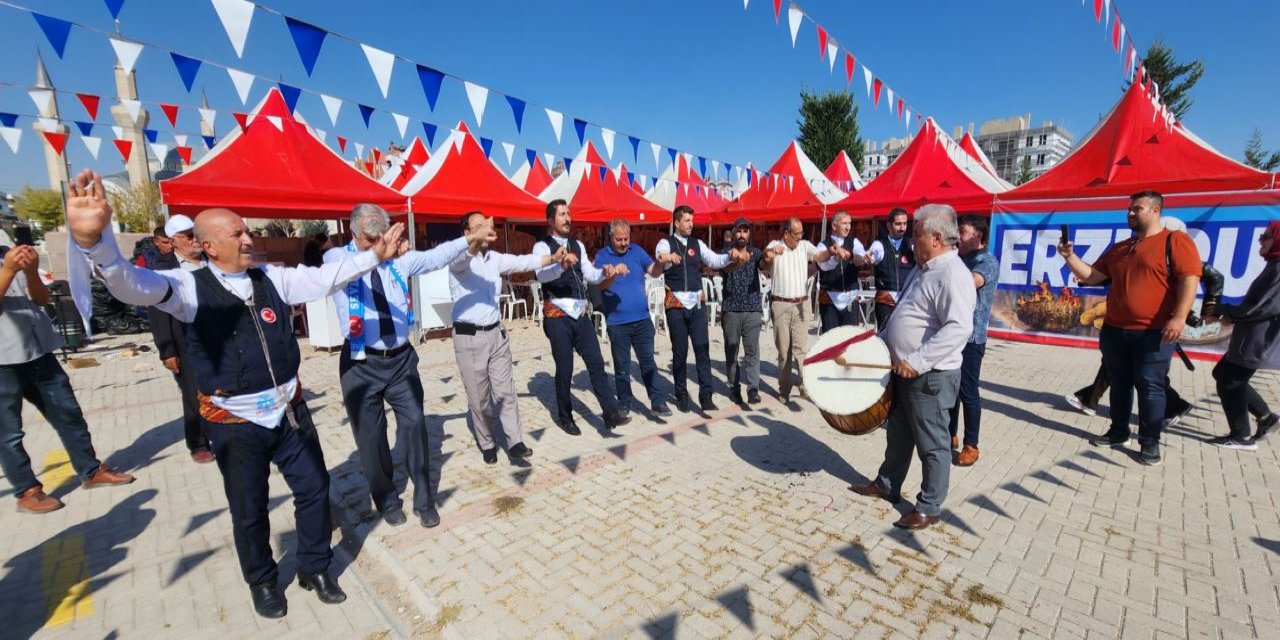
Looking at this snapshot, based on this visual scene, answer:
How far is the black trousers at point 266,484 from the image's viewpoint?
8.07ft

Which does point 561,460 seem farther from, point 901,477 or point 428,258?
point 901,477

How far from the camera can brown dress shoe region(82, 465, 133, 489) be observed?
13.3 ft

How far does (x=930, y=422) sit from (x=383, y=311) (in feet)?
10.9

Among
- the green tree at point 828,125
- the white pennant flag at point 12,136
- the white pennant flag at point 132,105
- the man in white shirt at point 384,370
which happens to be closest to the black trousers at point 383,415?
the man in white shirt at point 384,370

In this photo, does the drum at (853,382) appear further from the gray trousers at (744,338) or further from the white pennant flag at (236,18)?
the white pennant flag at (236,18)

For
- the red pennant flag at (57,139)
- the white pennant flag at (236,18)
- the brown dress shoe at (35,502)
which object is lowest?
the brown dress shoe at (35,502)

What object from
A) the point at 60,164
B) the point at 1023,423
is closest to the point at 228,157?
the point at 60,164

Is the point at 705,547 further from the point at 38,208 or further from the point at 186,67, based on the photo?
the point at 38,208

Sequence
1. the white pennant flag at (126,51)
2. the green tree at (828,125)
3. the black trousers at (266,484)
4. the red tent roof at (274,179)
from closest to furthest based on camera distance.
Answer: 1. the black trousers at (266,484)
2. the white pennant flag at (126,51)
3. the red tent roof at (274,179)
4. the green tree at (828,125)

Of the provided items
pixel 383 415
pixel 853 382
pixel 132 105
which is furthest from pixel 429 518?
pixel 132 105

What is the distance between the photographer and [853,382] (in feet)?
11.1

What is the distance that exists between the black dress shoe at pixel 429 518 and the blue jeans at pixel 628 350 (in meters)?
2.11

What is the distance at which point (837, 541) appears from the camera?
3152mm

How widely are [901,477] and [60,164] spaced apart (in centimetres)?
1032
